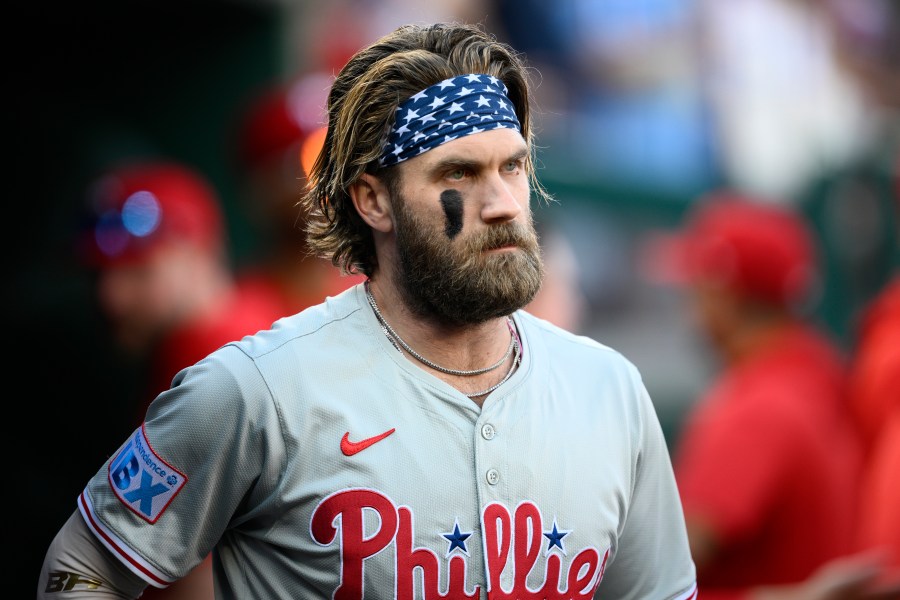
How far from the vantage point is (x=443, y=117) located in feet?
7.80

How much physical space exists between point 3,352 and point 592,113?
4653 mm

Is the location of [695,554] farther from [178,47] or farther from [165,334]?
[178,47]

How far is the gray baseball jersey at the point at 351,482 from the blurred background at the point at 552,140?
1.74m

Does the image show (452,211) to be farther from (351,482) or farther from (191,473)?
(191,473)

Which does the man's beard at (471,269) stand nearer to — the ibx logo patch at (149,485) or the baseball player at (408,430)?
the baseball player at (408,430)

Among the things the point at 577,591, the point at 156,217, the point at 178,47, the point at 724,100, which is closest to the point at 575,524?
the point at 577,591

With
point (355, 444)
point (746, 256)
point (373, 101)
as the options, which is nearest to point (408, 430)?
point (355, 444)

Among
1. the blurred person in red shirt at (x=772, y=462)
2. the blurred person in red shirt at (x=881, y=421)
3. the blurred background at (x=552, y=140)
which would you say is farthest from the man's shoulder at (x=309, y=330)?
the blurred person in red shirt at (x=881, y=421)

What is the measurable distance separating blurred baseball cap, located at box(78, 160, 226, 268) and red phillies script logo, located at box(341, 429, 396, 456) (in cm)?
216

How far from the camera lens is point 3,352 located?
559 centimetres

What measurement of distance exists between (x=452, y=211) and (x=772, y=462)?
2.10 metres

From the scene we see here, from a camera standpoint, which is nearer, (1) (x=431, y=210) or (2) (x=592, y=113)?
(1) (x=431, y=210)

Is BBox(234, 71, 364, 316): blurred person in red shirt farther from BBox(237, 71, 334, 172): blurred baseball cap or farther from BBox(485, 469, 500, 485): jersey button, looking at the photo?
BBox(485, 469, 500, 485): jersey button

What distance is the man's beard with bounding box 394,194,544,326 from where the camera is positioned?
7.77ft
